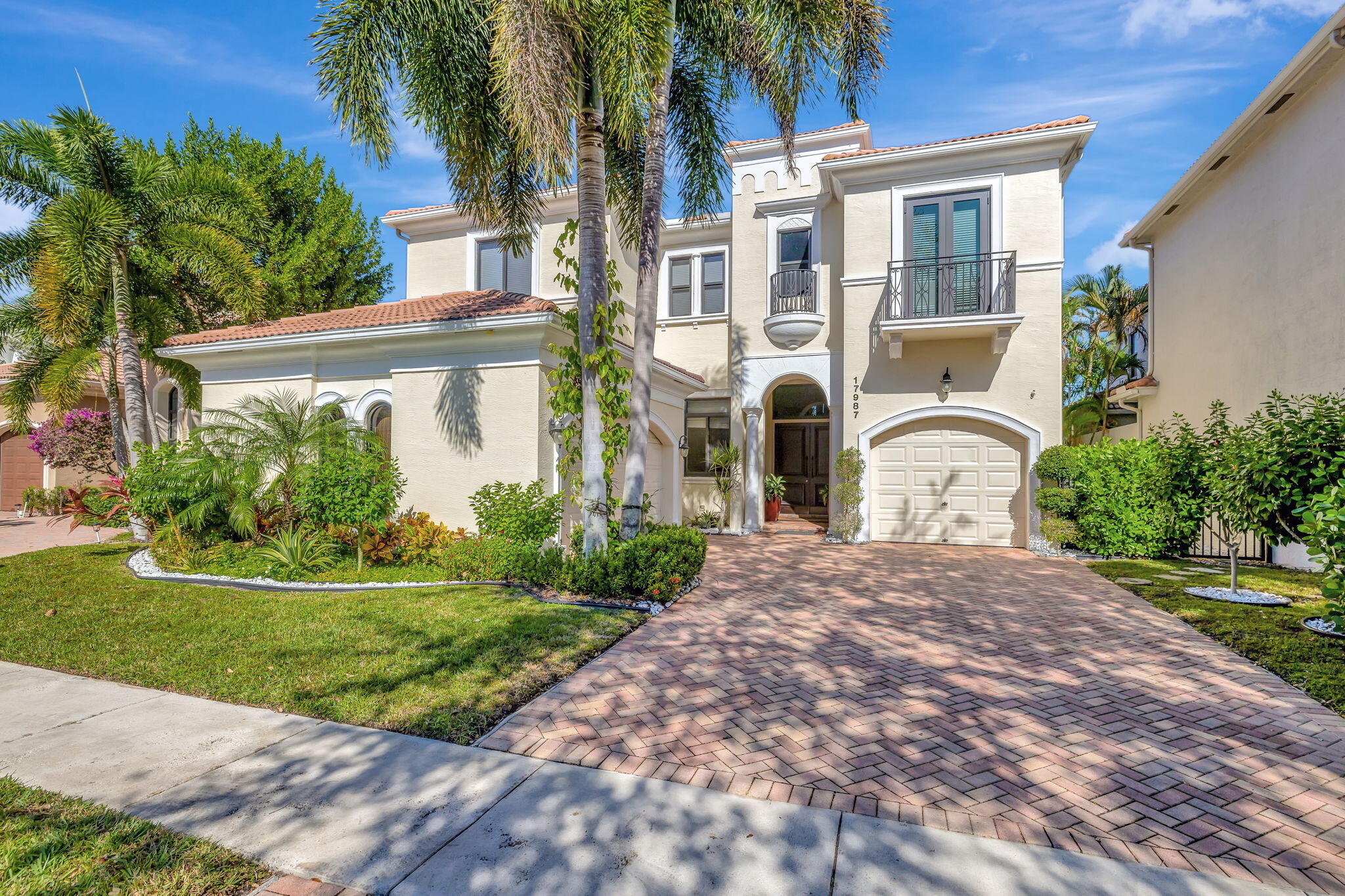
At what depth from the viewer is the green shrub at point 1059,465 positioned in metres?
11.9

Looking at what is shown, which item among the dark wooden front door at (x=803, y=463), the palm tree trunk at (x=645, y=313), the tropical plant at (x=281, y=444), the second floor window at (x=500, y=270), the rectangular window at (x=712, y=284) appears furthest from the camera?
the dark wooden front door at (x=803, y=463)

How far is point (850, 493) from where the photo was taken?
13.8 meters

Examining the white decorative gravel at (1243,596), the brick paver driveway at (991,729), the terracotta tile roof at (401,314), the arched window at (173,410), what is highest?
the terracotta tile roof at (401,314)

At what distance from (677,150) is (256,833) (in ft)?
33.8

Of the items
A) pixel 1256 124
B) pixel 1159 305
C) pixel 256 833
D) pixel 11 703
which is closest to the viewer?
pixel 256 833

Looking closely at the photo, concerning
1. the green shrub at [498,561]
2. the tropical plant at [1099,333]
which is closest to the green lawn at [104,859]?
the green shrub at [498,561]

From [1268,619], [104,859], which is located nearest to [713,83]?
[1268,619]

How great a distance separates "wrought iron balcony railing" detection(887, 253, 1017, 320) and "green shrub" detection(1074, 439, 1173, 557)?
3.52m

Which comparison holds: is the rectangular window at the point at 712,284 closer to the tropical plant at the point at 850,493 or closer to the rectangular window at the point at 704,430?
the rectangular window at the point at 704,430

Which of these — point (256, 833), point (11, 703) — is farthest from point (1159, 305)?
point (11, 703)

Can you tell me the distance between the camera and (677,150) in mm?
10344

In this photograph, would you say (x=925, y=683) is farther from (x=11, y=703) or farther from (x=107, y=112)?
(x=107, y=112)

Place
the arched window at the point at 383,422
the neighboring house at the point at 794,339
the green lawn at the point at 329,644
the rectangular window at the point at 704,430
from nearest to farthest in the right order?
1. the green lawn at the point at 329,644
2. the neighboring house at the point at 794,339
3. the arched window at the point at 383,422
4. the rectangular window at the point at 704,430

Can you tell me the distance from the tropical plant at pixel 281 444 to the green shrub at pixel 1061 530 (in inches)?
486
